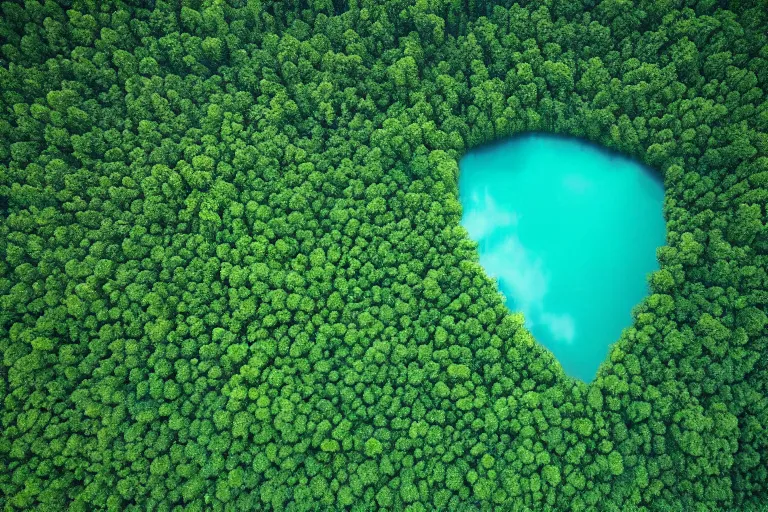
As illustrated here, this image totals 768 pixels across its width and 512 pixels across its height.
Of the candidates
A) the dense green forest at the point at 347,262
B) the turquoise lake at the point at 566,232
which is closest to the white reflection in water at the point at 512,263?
the turquoise lake at the point at 566,232

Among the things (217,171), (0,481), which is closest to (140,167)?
(217,171)

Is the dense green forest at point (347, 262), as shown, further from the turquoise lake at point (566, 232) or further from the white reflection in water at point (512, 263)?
the white reflection in water at point (512, 263)

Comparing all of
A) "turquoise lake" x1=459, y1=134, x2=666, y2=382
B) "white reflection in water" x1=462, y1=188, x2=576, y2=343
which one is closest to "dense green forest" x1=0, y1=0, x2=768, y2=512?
"turquoise lake" x1=459, y1=134, x2=666, y2=382

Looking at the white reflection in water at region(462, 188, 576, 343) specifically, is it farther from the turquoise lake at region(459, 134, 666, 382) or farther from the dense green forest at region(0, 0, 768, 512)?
the dense green forest at region(0, 0, 768, 512)

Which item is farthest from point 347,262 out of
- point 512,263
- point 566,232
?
point 566,232

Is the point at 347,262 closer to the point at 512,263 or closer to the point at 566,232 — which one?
the point at 512,263

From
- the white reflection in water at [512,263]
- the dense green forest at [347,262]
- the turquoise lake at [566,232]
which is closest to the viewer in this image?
the dense green forest at [347,262]

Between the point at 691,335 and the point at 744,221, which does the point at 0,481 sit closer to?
the point at 691,335
